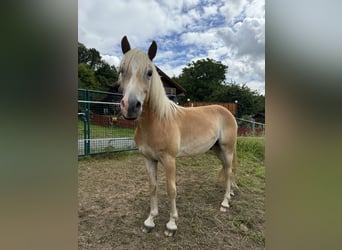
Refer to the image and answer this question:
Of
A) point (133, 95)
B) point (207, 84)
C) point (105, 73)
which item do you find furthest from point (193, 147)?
point (207, 84)

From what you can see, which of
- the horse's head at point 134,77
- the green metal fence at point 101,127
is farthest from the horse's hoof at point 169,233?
the green metal fence at point 101,127

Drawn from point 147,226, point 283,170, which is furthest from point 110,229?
point 283,170

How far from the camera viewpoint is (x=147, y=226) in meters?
1.29

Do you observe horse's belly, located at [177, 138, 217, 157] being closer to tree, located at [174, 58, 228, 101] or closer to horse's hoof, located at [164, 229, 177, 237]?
horse's hoof, located at [164, 229, 177, 237]

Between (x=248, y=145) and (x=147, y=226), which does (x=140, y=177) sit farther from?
(x=248, y=145)

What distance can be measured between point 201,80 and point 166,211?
4.86 feet

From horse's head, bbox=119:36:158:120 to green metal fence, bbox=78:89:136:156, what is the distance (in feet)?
5.56

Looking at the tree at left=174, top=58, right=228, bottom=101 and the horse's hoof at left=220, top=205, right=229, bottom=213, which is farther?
the tree at left=174, top=58, right=228, bottom=101

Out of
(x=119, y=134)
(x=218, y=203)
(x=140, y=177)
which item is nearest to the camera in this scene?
(x=218, y=203)

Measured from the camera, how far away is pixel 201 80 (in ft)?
7.56

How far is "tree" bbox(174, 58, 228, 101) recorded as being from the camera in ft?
6.79

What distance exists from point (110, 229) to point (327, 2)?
1.47 m

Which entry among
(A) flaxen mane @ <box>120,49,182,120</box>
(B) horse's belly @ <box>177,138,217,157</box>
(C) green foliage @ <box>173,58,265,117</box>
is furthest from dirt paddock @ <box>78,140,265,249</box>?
(C) green foliage @ <box>173,58,265,117</box>

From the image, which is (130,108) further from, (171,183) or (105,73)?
(105,73)
